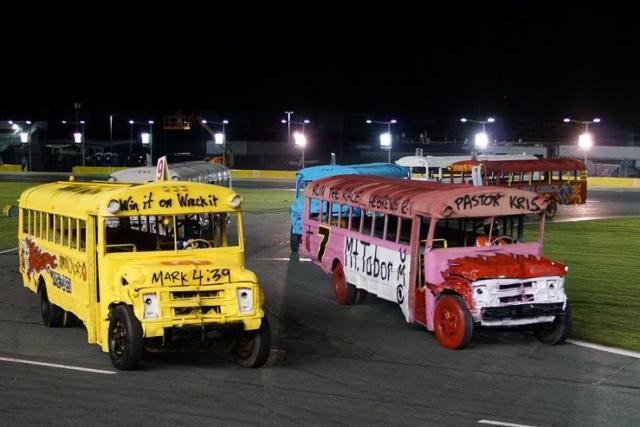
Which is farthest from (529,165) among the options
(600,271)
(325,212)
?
(325,212)

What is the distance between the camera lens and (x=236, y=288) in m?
12.4

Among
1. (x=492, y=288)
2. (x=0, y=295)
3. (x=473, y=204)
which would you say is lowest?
(x=0, y=295)

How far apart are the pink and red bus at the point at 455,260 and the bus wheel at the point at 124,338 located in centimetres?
487

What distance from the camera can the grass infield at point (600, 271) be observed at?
16.0 meters

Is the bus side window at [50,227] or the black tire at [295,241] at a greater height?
the bus side window at [50,227]

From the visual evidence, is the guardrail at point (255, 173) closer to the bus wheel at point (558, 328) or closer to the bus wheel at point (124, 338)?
the bus wheel at point (558, 328)

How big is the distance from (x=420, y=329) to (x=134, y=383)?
19.1ft

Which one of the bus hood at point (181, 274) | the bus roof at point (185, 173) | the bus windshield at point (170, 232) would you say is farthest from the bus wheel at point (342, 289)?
the bus roof at point (185, 173)

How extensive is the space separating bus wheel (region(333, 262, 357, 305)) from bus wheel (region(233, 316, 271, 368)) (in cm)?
543

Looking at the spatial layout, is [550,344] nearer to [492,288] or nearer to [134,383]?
[492,288]

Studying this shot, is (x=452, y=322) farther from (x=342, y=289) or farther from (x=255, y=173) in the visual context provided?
(x=255, y=173)

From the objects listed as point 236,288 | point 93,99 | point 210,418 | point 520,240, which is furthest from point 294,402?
point 93,99

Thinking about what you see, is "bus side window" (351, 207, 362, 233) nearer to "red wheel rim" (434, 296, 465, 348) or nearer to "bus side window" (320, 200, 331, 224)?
"bus side window" (320, 200, 331, 224)

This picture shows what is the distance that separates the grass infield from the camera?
16.0 meters
